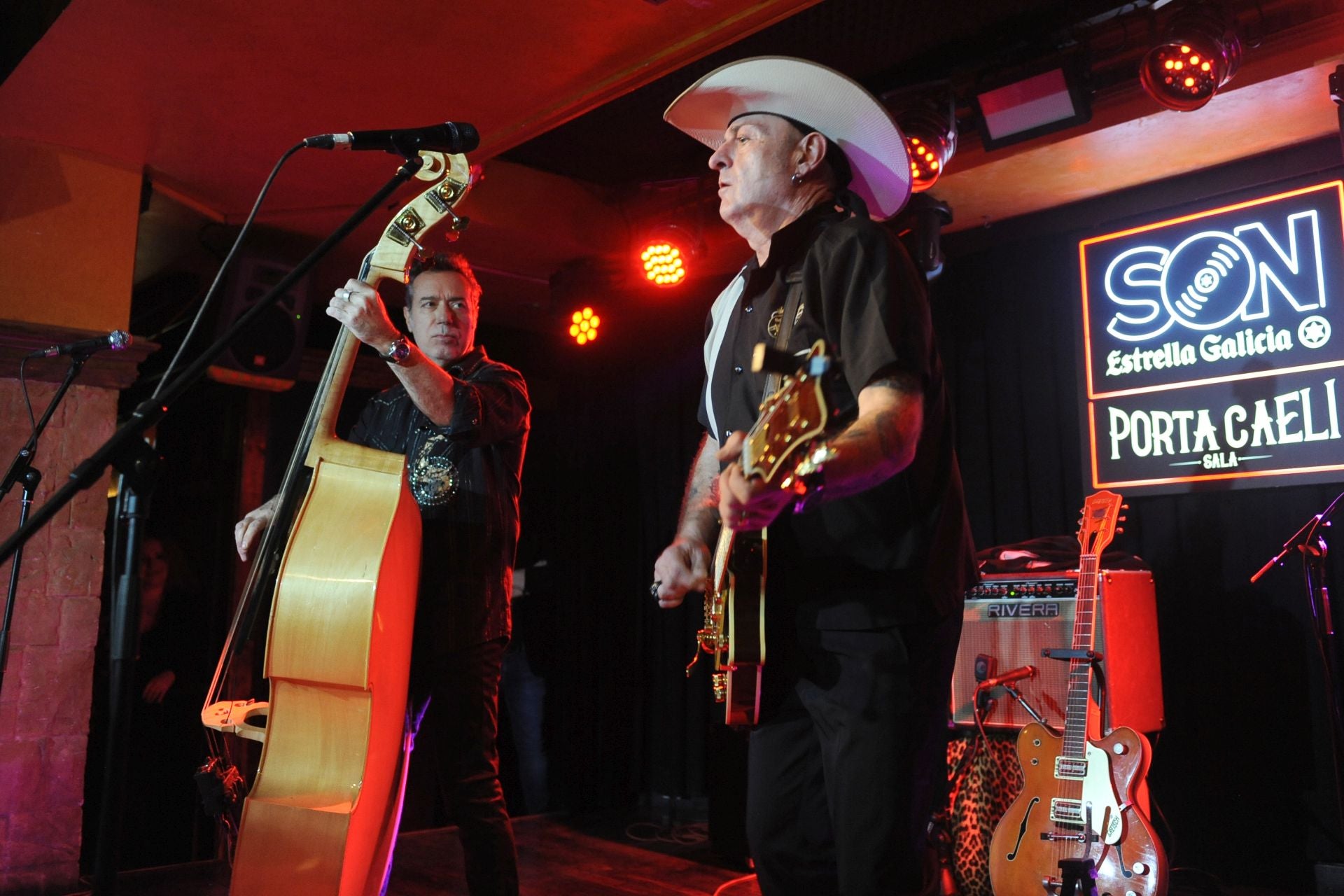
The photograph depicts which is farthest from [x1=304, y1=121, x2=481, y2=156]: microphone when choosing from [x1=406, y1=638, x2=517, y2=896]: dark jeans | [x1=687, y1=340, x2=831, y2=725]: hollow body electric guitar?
[x1=406, y1=638, x2=517, y2=896]: dark jeans

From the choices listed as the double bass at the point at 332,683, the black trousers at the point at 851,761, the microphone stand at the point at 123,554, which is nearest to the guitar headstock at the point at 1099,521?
the black trousers at the point at 851,761

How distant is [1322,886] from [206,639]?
5.75m

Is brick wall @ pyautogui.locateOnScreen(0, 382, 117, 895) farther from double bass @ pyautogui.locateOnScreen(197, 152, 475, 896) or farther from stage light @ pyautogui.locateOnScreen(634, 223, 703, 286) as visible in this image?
stage light @ pyautogui.locateOnScreen(634, 223, 703, 286)

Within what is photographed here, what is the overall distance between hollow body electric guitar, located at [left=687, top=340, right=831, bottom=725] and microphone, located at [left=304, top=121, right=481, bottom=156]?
42.8 inches

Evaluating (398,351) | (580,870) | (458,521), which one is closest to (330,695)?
(458,521)

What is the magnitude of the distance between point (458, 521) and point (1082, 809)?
90.1 inches

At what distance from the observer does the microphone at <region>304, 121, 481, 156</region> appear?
2303 millimetres

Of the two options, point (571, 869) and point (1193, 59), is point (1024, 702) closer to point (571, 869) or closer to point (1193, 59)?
point (571, 869)

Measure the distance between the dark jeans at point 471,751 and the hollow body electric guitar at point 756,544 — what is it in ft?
3.54

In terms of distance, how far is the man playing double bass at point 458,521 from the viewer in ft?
8.63

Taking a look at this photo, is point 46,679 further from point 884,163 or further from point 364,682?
point 884,163

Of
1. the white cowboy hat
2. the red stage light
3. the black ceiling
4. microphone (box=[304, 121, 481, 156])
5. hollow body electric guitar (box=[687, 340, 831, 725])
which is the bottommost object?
hollow body electric guitar (box=[687, 340, 831, 725])

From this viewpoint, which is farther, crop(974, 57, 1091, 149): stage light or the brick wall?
the brick wall

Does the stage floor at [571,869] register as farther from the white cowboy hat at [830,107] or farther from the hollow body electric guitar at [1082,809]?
the white cowboy hat at [830,107]
